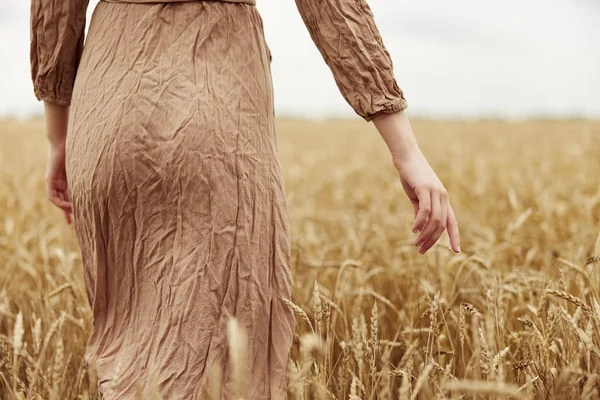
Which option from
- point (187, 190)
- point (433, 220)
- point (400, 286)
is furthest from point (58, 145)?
point (400, 286)

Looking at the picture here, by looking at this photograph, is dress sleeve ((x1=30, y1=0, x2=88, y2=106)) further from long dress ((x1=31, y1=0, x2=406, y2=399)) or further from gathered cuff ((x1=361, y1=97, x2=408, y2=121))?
gathered cuff ((x1=361, y1=97, x2=408, y2=121))

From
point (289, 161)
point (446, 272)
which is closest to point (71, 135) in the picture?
point (446, 272)

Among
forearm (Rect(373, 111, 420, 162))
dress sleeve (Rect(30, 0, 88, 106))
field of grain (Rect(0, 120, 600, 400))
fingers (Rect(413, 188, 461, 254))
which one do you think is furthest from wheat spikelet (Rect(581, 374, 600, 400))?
dress sleeve (Rect(30, 0, 88, 106))

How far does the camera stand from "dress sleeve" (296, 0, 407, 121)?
1.03m

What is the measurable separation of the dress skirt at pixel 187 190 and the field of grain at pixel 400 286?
98 millimetres

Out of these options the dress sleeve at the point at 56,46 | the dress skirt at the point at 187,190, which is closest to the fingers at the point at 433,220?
the dress skirt at the point at 187,190

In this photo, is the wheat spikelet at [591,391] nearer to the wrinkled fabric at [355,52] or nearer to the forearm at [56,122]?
the wrinkled fabric at [355,52]

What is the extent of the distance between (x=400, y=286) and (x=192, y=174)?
1344 mm

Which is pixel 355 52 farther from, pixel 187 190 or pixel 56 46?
pixel 56 46

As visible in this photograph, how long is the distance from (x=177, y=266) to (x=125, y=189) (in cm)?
14

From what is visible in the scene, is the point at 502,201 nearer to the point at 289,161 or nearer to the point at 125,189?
the point at 289,161

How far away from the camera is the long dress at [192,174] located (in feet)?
3.21

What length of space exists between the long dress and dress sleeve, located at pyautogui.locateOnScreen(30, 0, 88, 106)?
3.5 inches

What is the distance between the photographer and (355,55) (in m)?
1.03
